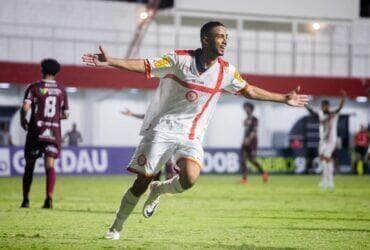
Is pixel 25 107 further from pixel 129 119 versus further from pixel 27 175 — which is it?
pixel 129 119

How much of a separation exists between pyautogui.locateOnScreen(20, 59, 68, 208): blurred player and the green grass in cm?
83

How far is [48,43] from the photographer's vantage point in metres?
36.6

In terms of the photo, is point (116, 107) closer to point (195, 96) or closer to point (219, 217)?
point (219, 217)

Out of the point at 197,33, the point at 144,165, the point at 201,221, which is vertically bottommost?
the point at 201,221

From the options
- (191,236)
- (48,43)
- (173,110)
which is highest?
(48,43)

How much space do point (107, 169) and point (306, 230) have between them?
21.3 metres

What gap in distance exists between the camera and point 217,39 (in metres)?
9.85

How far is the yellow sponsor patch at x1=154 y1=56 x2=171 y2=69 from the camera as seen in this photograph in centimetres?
965

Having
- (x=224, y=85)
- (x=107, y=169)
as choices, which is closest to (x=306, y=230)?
(x=224, y=85)

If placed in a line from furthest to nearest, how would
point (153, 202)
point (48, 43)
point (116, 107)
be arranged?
point (116, 107), point (48, 43), point (153, 202)

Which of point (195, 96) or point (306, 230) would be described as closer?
point (195, 96)

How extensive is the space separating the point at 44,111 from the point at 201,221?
3.60 m

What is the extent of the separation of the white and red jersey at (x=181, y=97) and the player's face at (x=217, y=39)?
243 mm

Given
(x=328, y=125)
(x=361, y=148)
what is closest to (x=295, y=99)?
(x=328, y=125)
